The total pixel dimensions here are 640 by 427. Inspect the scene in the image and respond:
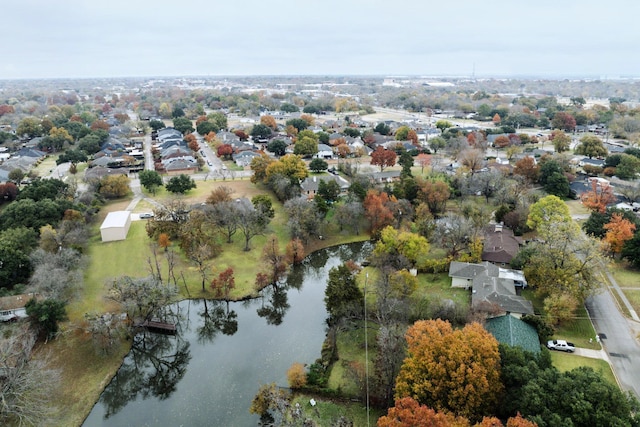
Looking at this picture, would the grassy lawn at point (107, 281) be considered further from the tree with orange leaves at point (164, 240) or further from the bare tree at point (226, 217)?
the bare tree at point (226, 217)

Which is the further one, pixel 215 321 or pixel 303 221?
pixel 303 221

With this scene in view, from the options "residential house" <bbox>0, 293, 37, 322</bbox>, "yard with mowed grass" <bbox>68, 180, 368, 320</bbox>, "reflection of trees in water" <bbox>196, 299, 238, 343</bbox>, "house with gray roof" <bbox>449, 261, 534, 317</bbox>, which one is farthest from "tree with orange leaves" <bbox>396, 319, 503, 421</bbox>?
"residential house" <bbox>0, 293, 37, 322</bbox>

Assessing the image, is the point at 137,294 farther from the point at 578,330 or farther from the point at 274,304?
the point at 578,330

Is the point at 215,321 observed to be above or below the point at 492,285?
below

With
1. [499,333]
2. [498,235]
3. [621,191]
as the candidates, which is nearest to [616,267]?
[498,235]

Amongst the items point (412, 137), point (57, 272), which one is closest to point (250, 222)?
point (57, 272)

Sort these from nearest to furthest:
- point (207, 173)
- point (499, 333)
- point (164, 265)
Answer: point (499, 333)
point (164, 265)
point (207, 173)

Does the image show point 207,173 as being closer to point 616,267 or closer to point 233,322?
point 233,322

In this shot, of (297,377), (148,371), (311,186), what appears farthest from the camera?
(311,186)
